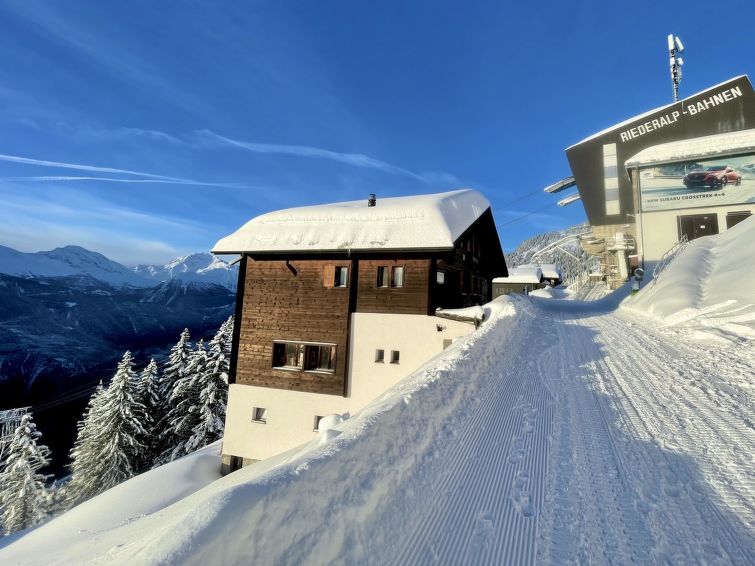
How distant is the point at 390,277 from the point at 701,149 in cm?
2887

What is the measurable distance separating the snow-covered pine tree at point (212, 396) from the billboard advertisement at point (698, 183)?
36.9 meters

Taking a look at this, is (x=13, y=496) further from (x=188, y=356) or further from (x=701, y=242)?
(x=701, y=242)

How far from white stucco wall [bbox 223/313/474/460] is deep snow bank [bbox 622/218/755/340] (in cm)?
698

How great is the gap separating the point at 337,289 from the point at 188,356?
75.9 feet

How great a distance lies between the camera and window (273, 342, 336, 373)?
15172mm

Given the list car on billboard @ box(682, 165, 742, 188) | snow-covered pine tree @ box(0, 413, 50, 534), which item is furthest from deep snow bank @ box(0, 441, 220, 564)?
car on billboard @ box(682, 165, 742, 188)

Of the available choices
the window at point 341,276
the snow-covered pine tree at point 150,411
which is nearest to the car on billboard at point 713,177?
the window at point 341,276

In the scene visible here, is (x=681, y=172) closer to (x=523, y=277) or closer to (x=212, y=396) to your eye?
(x=523, y=277)

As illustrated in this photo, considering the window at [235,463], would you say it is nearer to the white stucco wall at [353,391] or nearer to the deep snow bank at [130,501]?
the white stucco wall at [353,391]

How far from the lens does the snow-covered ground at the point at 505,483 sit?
272cm

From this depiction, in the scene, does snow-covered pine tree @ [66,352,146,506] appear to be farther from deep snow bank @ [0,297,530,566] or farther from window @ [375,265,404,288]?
deep snow bank @ [0,297,530,566]

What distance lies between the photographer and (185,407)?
94.9ft

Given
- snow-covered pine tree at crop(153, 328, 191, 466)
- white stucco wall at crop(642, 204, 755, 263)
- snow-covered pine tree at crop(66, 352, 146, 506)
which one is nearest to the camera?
snow-covered pine tree at crop(66, 352, 146, 506)

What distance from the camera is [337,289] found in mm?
15445
